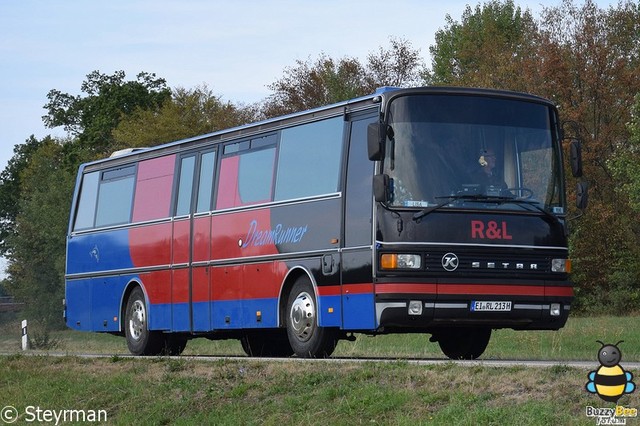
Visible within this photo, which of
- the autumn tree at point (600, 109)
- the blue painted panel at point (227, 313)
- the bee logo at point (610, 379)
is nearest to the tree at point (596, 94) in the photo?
the autumn tree at point (600, 109)

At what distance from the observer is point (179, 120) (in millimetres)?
73688

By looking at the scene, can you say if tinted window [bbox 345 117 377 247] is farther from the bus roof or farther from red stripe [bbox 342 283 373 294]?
red stripe [bbox 342 283 373 294]

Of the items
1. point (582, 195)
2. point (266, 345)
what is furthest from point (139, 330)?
point (582, 195)

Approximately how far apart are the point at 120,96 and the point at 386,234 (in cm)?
6915

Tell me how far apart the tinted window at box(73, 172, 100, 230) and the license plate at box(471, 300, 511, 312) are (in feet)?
36.6

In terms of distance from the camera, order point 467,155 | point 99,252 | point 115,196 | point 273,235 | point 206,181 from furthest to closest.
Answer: point 99,252 < point 115,196 < point 206,181 < point 273,235 < point 467,155

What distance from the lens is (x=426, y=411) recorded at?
11.7 meters

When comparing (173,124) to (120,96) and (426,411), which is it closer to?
(120,96)

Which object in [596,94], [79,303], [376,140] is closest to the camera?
[376,140]

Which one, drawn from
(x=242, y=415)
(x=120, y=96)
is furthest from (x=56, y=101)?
(x=242, y=415)

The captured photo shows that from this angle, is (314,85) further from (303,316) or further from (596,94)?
(303,316)

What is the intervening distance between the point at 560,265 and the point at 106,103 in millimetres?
69815

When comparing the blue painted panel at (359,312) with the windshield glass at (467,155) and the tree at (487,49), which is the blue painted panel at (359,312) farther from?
the tree at (487,49)

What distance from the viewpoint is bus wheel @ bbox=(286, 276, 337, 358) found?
18.0 m
